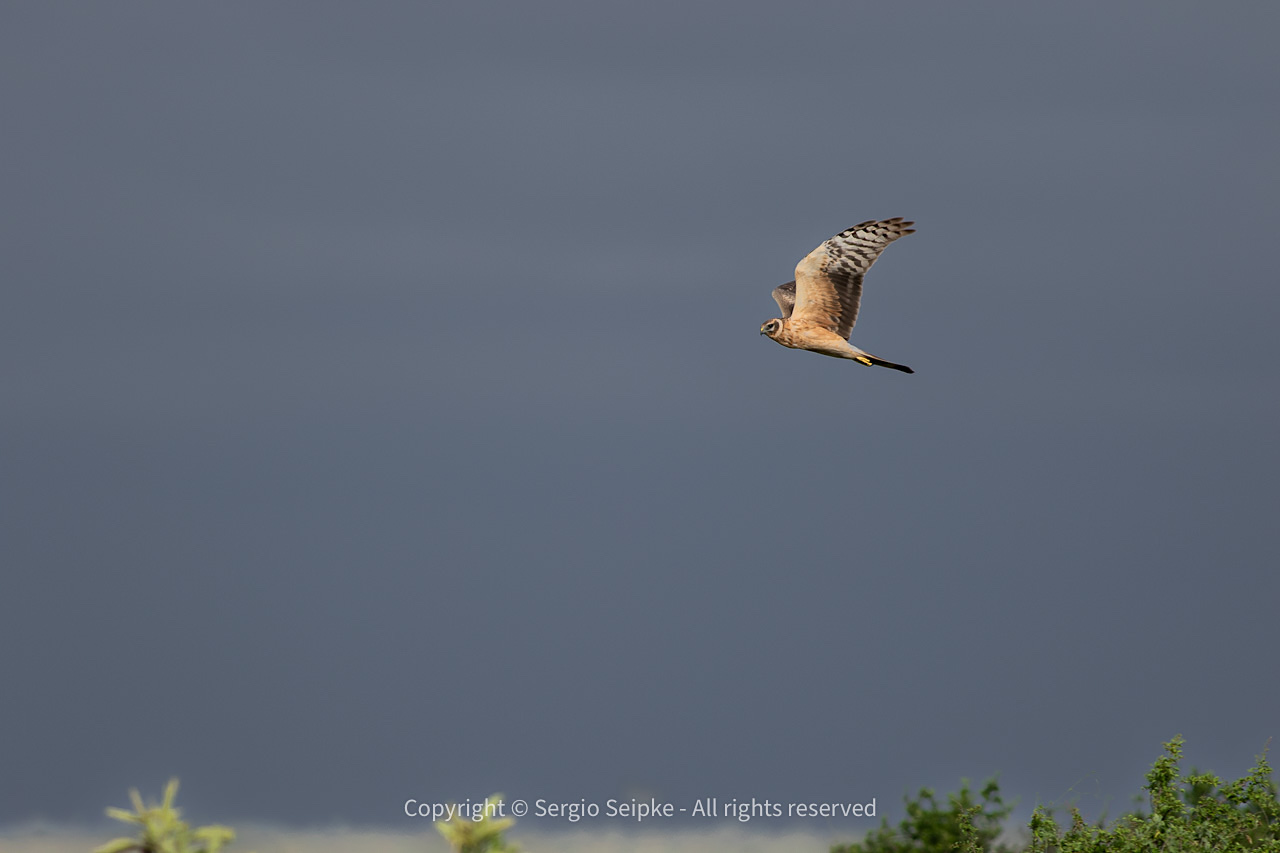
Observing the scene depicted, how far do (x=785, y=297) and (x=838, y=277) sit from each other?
1.64 metres

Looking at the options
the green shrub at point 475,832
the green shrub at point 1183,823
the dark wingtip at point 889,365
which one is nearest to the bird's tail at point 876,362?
the dark wingtip at point 889,365

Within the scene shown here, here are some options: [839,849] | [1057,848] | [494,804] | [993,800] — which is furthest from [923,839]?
[494,804]

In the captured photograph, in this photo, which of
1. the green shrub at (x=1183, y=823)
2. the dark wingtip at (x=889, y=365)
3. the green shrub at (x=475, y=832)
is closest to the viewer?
the green shrub at (x=475, y=832)

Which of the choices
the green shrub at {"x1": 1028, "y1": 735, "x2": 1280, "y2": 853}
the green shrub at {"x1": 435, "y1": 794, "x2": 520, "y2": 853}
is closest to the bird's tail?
the green shrub at {"x1": 1028, "y1": 735, "x2": 1280, "y2": 853}

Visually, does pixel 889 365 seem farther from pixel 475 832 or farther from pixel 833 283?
pixel 475 832

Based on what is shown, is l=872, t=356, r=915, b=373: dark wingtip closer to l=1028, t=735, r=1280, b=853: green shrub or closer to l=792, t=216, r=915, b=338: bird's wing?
l=792, t=216, r=915, b=338: bird's wing

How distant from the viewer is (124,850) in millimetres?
4566

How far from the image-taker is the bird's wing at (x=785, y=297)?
2589 centimetres

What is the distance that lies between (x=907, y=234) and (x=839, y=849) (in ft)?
61.4

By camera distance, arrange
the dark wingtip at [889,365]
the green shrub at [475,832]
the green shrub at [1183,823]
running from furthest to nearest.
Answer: the dark wingtip at [889,365] → the green shrub at [1183,823] → the green shrub at [475,832]

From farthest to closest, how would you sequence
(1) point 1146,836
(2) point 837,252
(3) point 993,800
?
(3) point 993,800 < (2) point 837,252 < (1) point 1146,836

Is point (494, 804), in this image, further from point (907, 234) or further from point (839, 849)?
point (839, 849)

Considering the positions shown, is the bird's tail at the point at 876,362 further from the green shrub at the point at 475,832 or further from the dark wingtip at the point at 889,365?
the green shrub at the point at 475,832

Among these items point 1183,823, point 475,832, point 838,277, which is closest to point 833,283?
point 838,277
